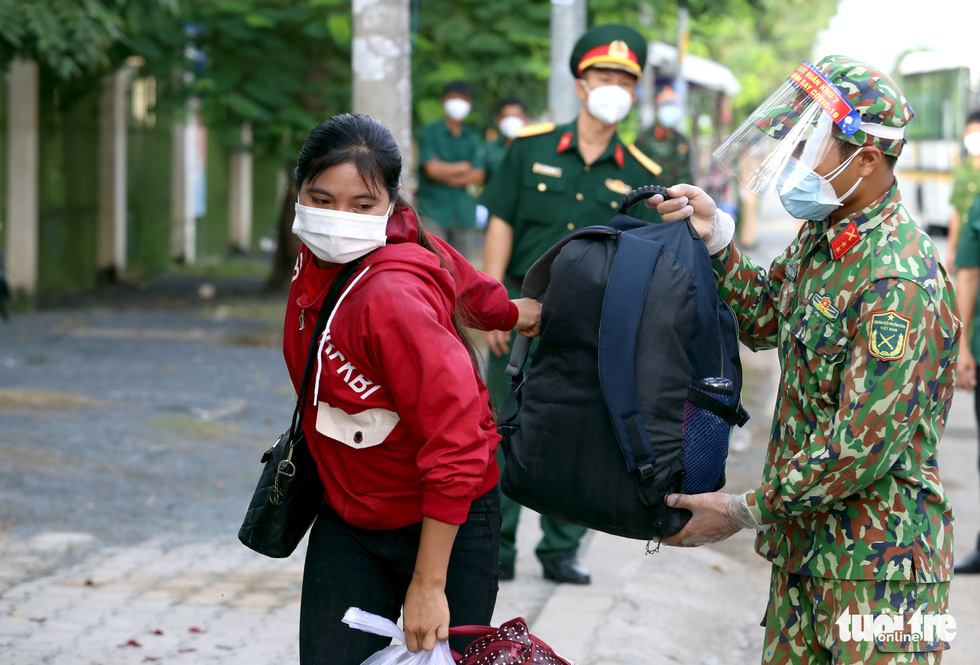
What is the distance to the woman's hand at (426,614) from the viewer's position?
2432mm

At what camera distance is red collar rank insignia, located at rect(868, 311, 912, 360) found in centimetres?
233

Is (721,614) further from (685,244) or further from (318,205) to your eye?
(318,205)

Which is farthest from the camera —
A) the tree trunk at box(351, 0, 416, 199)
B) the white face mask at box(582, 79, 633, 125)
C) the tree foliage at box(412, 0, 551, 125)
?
the tree foliage at box(412, 0, 551, 125)

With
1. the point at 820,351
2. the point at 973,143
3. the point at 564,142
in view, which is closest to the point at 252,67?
the point at 973,143

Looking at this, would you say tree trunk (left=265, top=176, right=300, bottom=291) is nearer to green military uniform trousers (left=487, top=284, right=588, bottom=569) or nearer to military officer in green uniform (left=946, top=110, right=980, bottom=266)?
military officer in green uniform (left=946, top=110, right=980, bottom=266)

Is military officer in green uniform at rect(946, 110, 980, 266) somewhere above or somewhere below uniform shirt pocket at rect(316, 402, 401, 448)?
above

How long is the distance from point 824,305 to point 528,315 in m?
0.82

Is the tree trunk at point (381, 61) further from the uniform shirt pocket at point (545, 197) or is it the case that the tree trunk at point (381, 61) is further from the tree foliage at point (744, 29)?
the tree foliage at point (744, 29)

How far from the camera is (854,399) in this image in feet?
7.71

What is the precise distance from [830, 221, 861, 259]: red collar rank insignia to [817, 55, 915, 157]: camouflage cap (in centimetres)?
17

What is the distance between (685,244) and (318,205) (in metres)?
0.80

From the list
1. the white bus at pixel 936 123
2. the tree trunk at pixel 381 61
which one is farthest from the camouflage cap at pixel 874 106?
the white bus at pixel 936 123

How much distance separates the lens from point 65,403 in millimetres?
8344

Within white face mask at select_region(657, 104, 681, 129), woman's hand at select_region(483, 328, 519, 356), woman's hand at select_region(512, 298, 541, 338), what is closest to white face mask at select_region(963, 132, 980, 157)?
white face mask at select_region(657, 104, 681, 129)
